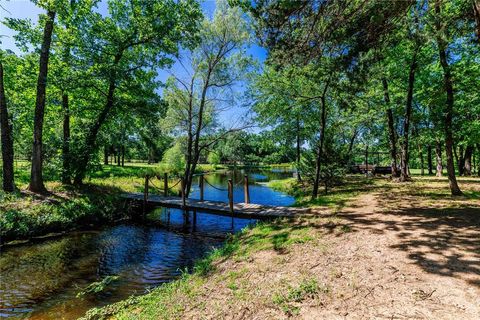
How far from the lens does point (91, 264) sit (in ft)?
23.3

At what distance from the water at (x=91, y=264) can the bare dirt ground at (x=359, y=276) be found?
2.45 meters

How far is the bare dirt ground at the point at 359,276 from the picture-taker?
3.17m

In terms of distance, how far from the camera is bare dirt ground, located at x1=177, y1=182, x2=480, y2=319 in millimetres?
3174

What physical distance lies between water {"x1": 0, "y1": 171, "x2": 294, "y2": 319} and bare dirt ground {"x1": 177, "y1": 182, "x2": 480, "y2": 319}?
2.45 m

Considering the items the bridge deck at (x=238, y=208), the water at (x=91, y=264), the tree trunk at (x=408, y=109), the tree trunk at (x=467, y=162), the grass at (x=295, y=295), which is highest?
the tree trunk at (x=408, y=109)

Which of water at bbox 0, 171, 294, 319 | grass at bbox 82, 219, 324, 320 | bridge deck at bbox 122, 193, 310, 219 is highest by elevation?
bridge deck at bbox 122, 193, 310, 219

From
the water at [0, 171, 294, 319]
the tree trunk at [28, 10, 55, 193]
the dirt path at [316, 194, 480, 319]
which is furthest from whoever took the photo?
the tree trunk at [28, 10, 55, 193]

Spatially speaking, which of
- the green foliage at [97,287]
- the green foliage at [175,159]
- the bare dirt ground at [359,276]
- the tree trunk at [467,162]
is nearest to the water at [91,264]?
the green foliage at [97,287]

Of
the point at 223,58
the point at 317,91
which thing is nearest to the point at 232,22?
the point at 223,58

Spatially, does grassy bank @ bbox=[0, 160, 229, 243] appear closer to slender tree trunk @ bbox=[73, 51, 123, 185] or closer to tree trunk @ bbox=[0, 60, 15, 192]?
tree trunk @ bbox=[0, 60, 15, 192]

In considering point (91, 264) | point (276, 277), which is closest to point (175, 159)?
point (91, 264)

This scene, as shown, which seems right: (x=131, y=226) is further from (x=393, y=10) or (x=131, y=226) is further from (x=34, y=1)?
(x=393, y=10)

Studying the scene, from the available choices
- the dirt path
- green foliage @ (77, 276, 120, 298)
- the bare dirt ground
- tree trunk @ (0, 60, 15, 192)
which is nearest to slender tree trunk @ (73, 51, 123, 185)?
tree trunk @ (0, 60, 15, 192)

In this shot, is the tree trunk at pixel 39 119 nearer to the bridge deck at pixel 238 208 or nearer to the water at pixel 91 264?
the water at pixel 91 264
